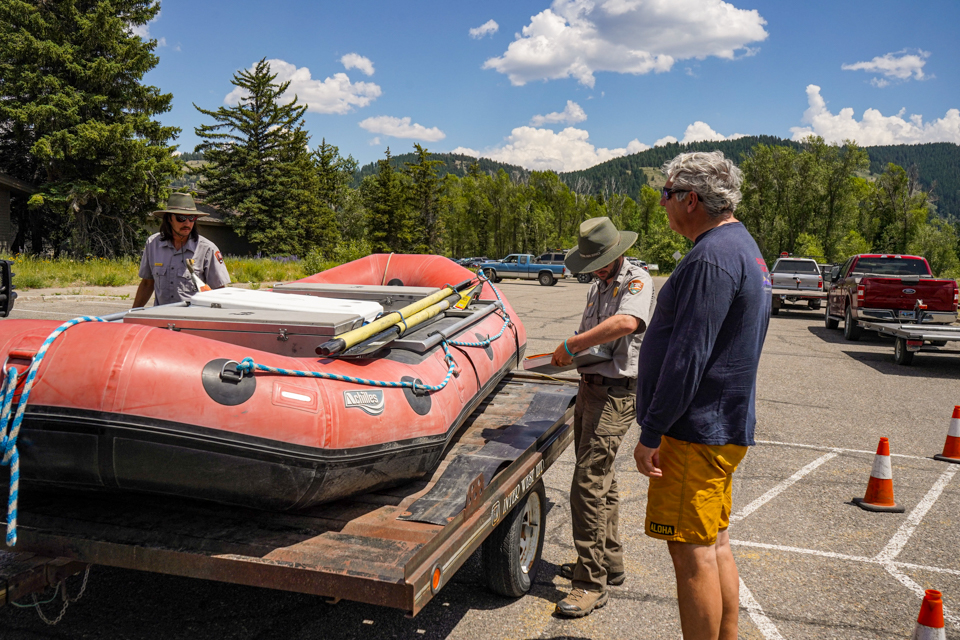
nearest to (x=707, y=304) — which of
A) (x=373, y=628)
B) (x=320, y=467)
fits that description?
(x=320, y=467)

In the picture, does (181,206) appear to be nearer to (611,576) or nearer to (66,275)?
(611,576)

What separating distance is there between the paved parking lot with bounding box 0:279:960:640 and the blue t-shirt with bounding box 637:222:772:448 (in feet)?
4.41

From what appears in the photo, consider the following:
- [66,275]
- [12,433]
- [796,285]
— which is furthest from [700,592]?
[66,275]

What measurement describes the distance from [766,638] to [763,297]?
5.95 ft

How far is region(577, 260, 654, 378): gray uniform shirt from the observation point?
10.8 feet

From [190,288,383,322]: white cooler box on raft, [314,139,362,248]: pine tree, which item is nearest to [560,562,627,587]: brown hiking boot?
[190,288,383,322]: white cooler box on raft

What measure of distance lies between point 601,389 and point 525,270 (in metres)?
34.4

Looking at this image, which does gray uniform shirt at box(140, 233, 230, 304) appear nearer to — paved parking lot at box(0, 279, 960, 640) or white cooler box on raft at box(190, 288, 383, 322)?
white cooler box on raft at box(190, 288, 383, 322)

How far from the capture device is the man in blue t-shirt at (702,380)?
2.25 m

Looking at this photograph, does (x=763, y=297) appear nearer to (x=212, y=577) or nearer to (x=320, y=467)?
(x=320, y=467)

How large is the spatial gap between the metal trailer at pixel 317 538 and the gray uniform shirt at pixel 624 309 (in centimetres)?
61

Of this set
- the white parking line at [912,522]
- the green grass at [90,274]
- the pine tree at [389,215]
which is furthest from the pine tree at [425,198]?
the white parking line at [912,522]

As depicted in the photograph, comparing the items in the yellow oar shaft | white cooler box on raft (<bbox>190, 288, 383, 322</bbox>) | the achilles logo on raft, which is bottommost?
the achilles logo on raft

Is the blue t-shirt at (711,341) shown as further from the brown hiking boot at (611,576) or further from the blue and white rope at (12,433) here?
the blue and white rope at (12,433)
